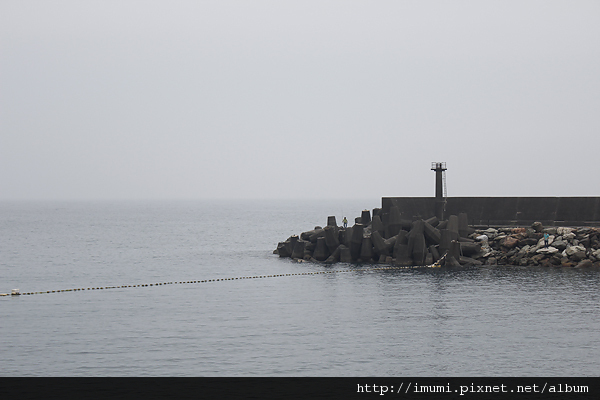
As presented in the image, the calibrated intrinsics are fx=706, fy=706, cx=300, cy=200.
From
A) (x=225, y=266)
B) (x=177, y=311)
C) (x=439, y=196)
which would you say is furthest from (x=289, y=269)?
(x=177, y=311)

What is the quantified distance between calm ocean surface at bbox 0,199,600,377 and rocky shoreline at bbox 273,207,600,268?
1.84 m

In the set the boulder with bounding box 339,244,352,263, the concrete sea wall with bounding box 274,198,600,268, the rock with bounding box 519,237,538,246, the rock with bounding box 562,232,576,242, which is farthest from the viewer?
the boulder with bounding box 339,244,352,263

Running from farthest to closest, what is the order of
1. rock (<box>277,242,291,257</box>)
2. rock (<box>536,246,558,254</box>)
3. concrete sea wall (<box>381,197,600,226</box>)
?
1. rock (<box>277,242,291,257</box>)
2. concrete sea wall (<box>381,197,600,226</box>)
3. rock (<box>536,246,558,254</box>)

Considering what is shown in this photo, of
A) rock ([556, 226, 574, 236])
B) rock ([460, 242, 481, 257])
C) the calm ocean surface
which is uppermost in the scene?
rock ([556, 226, 574, 236])

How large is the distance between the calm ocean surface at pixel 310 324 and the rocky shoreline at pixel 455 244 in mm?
1835

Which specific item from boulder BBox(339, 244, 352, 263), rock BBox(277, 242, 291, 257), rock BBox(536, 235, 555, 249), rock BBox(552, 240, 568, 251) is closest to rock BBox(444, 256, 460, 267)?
rock BBox(536, 235, 555, 249)

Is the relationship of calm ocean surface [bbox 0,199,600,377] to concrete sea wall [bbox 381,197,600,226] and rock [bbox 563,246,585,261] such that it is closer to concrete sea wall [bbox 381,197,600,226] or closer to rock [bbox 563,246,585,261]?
rock [bbox 563,246,585,261]

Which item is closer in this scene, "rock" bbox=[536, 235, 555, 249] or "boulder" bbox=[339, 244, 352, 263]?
"rock" bbox=[536, 235, 555, 249]

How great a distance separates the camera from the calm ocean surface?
22344 mm

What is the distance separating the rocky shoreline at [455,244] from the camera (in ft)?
147

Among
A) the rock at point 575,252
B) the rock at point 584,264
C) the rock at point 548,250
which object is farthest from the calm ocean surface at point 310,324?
the rock at point 548,250

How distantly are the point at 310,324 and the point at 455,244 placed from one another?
799 inches
